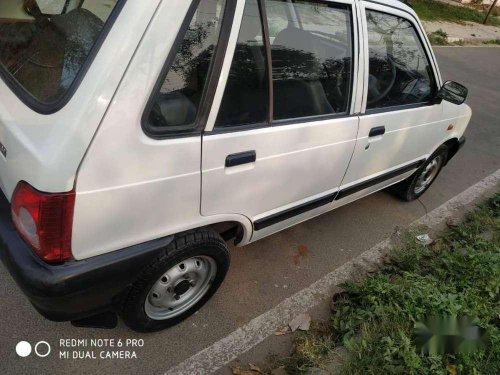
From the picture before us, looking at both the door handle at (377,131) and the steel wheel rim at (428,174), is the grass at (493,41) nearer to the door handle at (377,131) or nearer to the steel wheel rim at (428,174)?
the steel wheel rim at (428,174)

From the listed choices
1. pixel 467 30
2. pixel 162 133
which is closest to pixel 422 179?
pixel 162 133

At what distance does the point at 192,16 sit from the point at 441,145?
297cm

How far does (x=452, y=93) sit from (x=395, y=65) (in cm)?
69

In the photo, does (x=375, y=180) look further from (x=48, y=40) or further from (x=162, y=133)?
(x=48, y=40)

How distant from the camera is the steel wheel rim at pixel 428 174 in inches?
152

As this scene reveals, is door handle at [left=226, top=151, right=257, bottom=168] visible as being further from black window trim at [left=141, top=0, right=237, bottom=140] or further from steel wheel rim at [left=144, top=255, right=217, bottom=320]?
steel wheel rim at [left=144, top=255, right=217, bottom=320]

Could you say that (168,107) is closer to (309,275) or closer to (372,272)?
(309,275)

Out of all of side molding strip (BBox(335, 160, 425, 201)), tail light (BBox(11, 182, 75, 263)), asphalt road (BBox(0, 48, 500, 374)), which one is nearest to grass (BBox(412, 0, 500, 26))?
asphalt road (BBox(0, 48, 500, 374))

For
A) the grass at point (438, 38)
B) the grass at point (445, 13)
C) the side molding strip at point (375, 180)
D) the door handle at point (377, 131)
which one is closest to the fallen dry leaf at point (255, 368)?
the side molding strip at point (375, 180)

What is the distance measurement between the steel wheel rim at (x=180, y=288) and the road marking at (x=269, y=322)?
283 mm

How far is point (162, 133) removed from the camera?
1583 mm

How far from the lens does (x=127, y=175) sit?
5.03 feet

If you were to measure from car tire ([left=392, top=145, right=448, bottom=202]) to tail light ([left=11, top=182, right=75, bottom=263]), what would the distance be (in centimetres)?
317

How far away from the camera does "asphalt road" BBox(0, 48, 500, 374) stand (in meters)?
2.07
